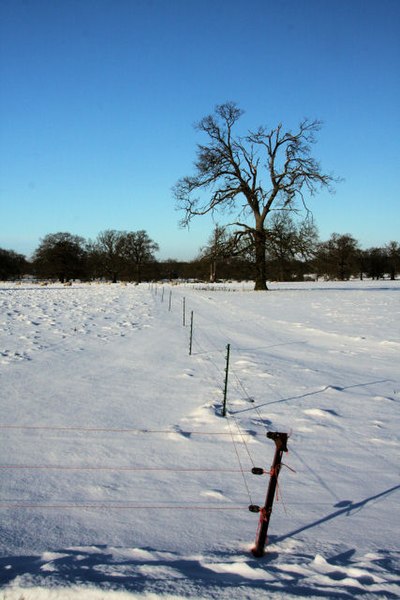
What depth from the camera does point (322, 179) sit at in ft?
94.9

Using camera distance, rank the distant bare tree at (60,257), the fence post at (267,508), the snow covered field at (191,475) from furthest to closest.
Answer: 1. the distant bare tree at (60,257)
2. the fence post at (267,508)
3. the snow covered field at (191,475)

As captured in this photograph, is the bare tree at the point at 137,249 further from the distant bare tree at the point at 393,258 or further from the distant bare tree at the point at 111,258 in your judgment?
the distant bare tree at the point at 393,258

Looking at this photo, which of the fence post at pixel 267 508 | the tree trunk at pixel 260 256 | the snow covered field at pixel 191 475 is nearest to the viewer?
the snow covered field at pixel 191 475

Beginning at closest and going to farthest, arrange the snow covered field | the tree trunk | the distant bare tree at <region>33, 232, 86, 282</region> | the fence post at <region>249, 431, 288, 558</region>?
1. the snow covered field
2. the fence post at <region>249, 431, 288, 558</region>
3. the tree trunk
4. the distant bare tree at <region>33, 232, 86, 282</region>

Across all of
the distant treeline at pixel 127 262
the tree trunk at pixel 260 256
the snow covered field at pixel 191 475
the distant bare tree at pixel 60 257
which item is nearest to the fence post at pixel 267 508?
the snow covered field at pixel 191 475

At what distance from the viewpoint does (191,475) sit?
4363mm

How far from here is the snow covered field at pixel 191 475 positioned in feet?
8.93

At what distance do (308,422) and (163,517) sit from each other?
3.04 metres

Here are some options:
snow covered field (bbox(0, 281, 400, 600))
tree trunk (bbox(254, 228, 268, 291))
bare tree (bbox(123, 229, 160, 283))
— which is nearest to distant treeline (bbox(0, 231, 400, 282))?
bare tree (bbox(123, 229, 160, 283))

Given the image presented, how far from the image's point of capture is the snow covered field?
2721 mm

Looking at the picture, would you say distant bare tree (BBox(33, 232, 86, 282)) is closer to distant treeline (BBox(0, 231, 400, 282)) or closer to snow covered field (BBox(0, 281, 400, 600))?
distant treeline (BBox(0, 231, 400, 282))

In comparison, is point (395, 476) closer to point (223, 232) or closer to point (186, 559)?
point (186, 559)

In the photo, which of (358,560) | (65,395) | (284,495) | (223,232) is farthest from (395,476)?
(223,232)

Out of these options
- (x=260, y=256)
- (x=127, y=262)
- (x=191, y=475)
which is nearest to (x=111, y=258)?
(x=127, y=262)
